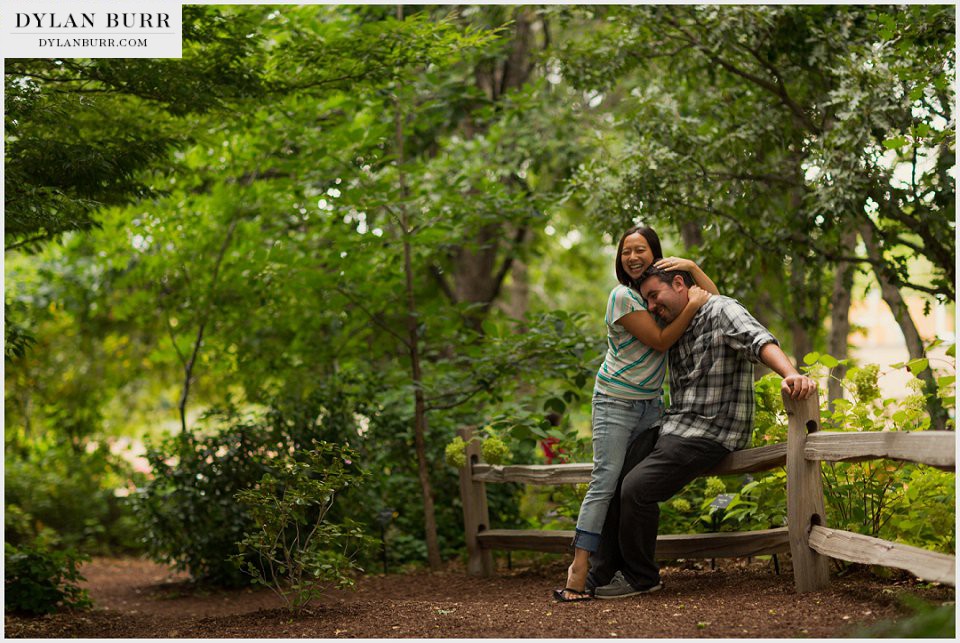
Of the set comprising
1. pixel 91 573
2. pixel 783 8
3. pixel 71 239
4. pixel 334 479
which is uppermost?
pixel 783 8

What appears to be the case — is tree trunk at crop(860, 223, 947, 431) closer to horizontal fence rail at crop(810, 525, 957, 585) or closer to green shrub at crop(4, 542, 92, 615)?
horizontal fence rail at crop(810, 525, 957, 585)

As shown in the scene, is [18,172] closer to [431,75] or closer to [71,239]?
[431,75]

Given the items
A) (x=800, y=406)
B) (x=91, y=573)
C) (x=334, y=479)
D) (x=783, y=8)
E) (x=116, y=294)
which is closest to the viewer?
(x=800, y=406)

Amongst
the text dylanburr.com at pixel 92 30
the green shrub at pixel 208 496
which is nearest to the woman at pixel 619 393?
the text dylanburr.com at pixel 92 30

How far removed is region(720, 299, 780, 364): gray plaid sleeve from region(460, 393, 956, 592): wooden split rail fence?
29 cm

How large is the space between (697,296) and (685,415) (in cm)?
56

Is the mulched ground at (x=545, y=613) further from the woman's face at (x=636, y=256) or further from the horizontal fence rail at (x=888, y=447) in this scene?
the woman's face at (x=636, y=256)

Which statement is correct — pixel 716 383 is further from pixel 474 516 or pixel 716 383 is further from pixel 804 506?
pixel 474 516

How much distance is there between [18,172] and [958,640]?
4.61 meters

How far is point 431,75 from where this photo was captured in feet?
24.6

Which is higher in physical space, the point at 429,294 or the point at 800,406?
the point at 429,294

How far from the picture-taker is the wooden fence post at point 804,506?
400 cm

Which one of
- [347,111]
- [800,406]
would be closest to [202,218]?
[347,111]

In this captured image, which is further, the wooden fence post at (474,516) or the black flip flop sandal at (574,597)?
the wooden fence post at (474,516)
